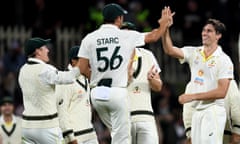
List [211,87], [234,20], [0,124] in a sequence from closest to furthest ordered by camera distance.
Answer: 1. [211,87]
2. [0,124]
3. [234,20]

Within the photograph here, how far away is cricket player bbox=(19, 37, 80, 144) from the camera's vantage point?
1758cm

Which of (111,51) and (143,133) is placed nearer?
(111,51)

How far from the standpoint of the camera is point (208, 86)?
691 inches

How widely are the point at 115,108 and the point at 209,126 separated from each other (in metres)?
1.63

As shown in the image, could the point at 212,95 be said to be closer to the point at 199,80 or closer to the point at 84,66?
the point at 199,80

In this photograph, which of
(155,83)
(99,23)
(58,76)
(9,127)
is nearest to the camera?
(58,76)

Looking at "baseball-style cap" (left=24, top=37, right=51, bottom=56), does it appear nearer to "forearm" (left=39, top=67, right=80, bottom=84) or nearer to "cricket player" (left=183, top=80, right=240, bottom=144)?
"forearm" (left=39, top=67, right=80, bottom=84)

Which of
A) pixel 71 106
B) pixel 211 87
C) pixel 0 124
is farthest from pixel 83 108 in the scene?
pixel 0 124

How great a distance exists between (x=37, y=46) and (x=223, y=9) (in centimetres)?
1048

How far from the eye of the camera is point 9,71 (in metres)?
26.6

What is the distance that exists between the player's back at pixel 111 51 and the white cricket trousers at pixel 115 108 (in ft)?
0.45

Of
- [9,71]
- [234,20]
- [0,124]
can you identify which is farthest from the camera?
[234,20]

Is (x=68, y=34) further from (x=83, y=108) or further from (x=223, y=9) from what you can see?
(x=83, y=108)

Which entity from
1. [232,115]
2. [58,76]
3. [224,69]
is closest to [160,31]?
[224,69]
